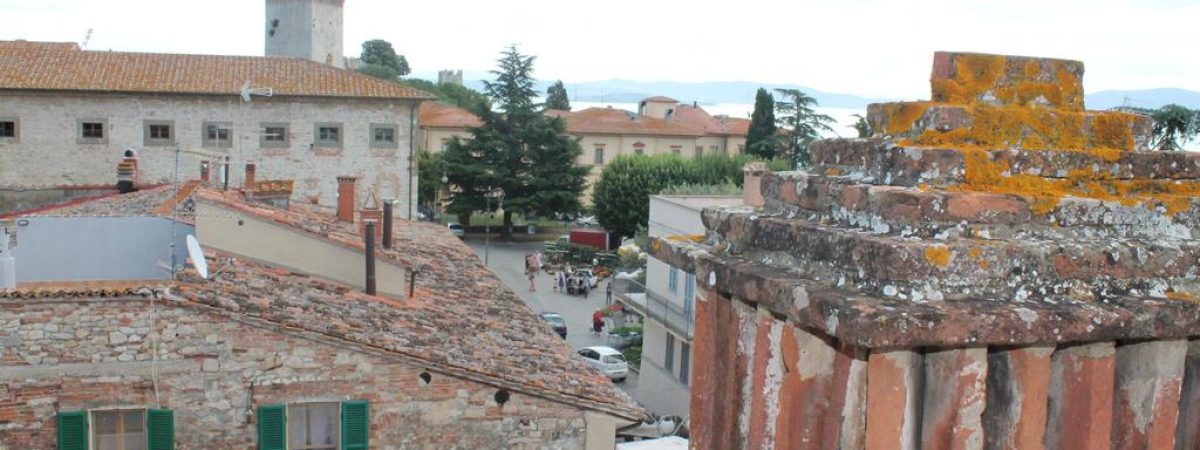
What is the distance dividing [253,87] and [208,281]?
84.6 feet

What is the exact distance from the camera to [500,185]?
54.3 metres

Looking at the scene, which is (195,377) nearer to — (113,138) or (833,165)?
(833,165)

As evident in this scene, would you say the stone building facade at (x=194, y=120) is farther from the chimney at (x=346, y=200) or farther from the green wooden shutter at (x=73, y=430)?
the green wooden shutter at (x=73, y=430)

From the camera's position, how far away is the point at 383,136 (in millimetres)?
38188

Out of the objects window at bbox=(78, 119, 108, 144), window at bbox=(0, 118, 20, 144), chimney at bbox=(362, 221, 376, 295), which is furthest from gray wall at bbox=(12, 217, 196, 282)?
window at bbox=(0, 118, 20, 144)

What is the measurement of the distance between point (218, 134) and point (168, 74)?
9.03ft

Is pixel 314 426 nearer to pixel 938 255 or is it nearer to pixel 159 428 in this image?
pixel 159 428

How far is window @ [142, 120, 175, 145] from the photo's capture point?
3684 cm

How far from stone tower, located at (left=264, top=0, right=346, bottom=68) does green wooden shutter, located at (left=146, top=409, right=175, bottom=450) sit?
42953mm

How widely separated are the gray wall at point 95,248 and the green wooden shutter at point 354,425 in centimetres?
402

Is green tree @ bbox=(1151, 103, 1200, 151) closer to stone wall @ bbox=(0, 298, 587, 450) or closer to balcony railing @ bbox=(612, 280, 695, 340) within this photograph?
balcony railing @ bbox=(612, 280, 695, 340)

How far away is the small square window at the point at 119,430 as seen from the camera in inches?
452

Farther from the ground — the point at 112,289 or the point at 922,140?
the point at 922,140

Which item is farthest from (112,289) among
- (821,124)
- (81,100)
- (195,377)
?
(821,124)
